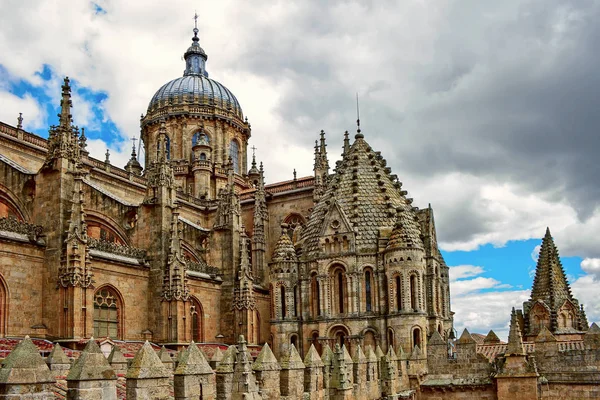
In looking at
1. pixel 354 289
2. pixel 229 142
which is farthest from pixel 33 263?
pixel 229 142

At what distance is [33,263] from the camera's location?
83.9ft

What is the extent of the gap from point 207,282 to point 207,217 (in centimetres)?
1431

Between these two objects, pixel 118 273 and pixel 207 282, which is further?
pixel 207 282

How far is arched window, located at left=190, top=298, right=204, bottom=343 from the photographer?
35.4 meters

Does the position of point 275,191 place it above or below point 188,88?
below

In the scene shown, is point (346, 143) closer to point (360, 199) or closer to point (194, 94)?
point (360, 199)

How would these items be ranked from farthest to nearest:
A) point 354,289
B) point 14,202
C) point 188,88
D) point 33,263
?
point 188,88, point 354,289, point 14,202, point 33,263

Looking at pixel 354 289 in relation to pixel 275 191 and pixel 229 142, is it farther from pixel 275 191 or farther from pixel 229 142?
pixel 229 142

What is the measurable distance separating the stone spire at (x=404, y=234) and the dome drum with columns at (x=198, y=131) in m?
22.8

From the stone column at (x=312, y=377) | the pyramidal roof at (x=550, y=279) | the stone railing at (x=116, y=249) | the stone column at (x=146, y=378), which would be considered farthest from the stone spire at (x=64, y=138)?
the pyramidal roof at (x=550, y=279)

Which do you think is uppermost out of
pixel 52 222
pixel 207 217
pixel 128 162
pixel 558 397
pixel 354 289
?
pixel 128 162

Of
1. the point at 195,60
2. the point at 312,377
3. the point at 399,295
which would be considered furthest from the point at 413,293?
the point at 195,60

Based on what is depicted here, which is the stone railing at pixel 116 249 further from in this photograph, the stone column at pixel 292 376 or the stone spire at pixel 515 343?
the stone spire at pixel 515 343

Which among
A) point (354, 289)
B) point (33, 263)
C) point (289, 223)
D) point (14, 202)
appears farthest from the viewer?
point (289, 223)
